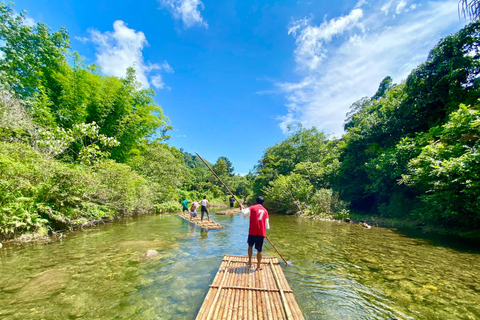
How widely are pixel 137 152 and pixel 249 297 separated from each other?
72.4 ft

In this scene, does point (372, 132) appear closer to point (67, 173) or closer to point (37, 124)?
point (67, 173)

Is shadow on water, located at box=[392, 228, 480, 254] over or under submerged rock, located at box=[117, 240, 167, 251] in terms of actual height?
over

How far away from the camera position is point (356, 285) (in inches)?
229

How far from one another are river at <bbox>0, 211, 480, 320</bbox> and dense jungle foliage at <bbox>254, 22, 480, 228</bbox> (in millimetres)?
3419

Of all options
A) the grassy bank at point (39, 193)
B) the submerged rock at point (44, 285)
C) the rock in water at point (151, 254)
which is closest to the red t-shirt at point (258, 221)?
the rock in water at point (151, 254)

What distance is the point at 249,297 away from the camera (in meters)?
4.20

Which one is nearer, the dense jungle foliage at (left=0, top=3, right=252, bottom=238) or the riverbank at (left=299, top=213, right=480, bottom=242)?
the dense jungle foliage at (left=0, top=3, right=252, bottom=238)

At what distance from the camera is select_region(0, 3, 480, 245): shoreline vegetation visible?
30.4ft

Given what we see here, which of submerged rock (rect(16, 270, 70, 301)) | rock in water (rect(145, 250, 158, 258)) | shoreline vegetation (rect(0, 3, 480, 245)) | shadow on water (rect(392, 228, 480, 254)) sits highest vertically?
shoreline vegetation (rect(0, 3, 480, 245))

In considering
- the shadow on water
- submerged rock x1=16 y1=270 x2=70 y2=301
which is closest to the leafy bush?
submerged rock x1=16 y1=270 x2=70 y2=301

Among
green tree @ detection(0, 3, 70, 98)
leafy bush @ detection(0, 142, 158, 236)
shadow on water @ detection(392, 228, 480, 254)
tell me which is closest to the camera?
leafy bush @ detection(0, 142, 158, 236)

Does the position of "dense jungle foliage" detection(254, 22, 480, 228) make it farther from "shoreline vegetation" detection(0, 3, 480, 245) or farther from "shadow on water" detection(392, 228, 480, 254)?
"shadow on water" detection(392, 228, 480, 254)

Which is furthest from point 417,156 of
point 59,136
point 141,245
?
point 59,136

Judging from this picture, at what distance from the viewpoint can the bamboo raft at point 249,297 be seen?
11.8 ft
